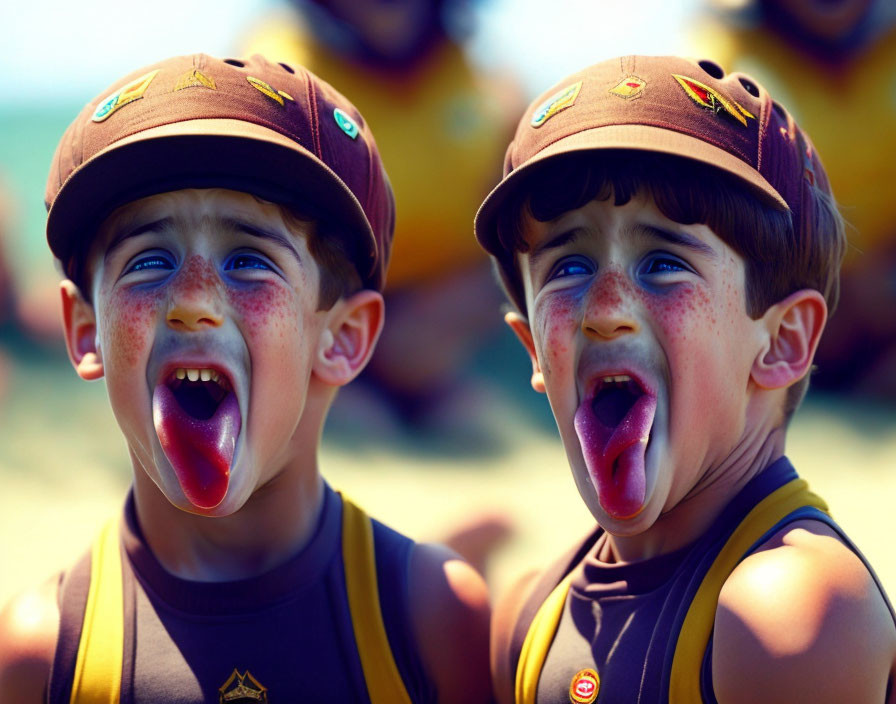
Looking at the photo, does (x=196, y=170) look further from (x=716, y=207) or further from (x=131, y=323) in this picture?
(x=716, y=207)

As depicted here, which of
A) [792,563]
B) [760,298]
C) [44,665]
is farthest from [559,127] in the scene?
[44,665]

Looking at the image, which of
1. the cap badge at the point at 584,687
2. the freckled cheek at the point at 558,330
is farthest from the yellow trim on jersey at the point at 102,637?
the freckled cheek at the point at 558,330

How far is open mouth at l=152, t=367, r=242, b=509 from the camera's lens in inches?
86.9

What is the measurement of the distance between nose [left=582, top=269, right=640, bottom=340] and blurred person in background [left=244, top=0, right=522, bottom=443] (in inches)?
142

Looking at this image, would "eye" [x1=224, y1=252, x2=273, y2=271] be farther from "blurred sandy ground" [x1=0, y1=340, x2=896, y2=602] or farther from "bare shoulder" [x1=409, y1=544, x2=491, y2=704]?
"blurred sandy ground" [x1=0, y1=340, x2=896, y2=602]

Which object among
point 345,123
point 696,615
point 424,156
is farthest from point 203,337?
point 424,156

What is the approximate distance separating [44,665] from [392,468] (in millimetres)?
3306

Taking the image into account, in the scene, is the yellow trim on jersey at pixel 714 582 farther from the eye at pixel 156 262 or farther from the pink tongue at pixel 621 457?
the eye at pixel 156 262

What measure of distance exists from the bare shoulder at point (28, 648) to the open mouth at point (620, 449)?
1124mm

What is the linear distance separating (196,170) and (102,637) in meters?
0.93

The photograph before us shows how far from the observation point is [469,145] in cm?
589

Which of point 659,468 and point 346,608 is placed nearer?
point 659,468

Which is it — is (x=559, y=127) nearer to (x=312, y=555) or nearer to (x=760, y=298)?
(x=760, y=298)

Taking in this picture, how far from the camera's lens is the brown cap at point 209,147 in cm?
230
